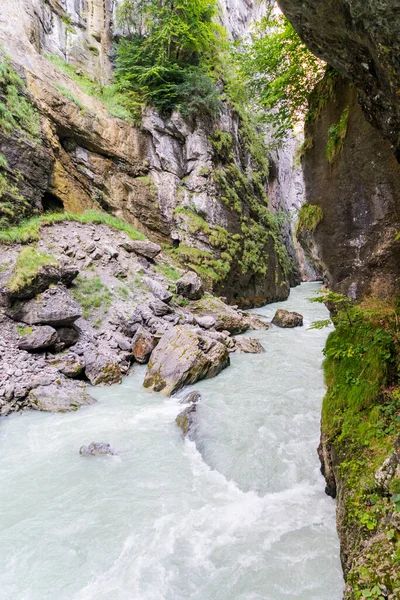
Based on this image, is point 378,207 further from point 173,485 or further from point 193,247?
point 193,247

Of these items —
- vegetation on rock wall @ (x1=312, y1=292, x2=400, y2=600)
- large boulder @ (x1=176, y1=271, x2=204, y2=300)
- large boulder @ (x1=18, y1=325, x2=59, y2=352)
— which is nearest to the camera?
vegetation on rock wall @ (x1=312, y1=292, x2=400, y2=600)

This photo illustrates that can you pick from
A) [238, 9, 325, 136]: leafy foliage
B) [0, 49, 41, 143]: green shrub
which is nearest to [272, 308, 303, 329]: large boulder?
[238, 9, 325, 136]: leafy foliage

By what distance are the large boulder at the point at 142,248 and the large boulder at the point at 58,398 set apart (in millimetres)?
8228

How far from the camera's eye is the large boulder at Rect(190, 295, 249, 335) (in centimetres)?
1266

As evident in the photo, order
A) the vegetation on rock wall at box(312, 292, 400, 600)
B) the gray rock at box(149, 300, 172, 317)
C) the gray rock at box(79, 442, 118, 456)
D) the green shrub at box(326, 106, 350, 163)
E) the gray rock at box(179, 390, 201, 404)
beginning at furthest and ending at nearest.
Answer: the gray rock at box(149, 300, 172, 317) → the gray rock at box(179, 390, 201, 404) → the green shrub at box(326, 106, 350, 163) → the gray rock at box(79, 442, 118, 456) → the vegetation on rock wall at box(312, 292, 400, 600)

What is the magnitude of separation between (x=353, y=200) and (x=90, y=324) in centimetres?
844

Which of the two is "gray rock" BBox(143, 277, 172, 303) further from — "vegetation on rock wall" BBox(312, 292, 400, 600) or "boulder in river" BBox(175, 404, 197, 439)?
"vegetation on rock wall" BBox(312, 292, 400, 600)

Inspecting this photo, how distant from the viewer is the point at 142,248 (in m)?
14.8

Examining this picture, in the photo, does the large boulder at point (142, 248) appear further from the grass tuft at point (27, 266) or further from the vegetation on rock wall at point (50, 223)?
the grass tuft at point (27, 266)

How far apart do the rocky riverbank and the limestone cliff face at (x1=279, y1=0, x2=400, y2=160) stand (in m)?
6.62

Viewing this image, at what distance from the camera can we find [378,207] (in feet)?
17.0

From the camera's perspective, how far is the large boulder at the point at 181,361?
8.17 m

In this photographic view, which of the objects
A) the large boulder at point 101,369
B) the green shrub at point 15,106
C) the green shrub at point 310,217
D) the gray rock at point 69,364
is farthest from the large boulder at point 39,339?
the green shrub at point 15,106

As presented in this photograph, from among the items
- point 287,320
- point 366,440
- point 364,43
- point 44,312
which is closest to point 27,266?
point 44,312
